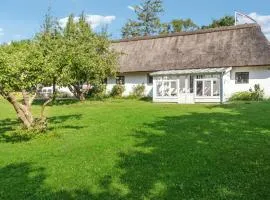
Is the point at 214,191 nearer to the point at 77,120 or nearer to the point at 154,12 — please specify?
the point at 77,120

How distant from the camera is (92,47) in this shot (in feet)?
121

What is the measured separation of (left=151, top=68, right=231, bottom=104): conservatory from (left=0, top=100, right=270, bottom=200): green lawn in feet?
58.2

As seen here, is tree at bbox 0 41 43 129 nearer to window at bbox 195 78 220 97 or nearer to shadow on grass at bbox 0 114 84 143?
shadow on grass at bbox 0 114 84 143

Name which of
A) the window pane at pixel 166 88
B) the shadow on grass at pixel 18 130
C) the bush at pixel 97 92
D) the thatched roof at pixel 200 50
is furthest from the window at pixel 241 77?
the shadow on grass at pixel 18 130

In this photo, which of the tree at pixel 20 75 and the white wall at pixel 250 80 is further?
the white wall at pixel 250 80

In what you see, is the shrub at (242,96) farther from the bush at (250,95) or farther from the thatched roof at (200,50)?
the thatched roof at (200,50)

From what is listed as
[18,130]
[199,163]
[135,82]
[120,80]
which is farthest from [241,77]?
[199,163]

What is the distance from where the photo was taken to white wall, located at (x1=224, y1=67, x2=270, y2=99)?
37469mm

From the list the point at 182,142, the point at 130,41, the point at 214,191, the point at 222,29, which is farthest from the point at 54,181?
the point at 130,41

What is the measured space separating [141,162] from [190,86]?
28.4 metres

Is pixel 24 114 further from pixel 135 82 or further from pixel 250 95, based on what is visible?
pixel 135 82

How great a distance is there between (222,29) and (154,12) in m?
30.3

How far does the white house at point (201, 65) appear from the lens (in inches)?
1441

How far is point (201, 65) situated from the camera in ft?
129
